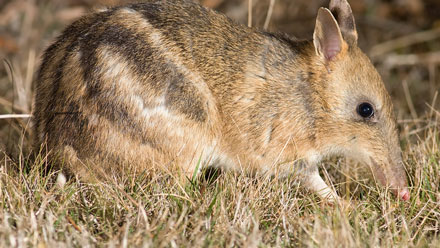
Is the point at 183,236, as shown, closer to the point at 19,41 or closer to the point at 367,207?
the point at 367,207

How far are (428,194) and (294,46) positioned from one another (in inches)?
55.0

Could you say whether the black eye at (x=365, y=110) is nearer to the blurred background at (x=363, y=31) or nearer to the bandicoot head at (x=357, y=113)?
the bandicoot head at (x=357, y=113)

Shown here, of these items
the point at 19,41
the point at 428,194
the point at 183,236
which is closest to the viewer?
the point at 183,236

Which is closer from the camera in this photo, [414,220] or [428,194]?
[414,220]

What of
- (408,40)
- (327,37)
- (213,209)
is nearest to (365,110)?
(327,37)

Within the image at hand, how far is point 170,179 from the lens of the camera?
3.98 m

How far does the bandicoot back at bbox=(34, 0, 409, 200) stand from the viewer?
12.7ft

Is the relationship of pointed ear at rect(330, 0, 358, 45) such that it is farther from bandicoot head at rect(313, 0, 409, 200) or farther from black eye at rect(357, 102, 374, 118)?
black eye at rect(357, 102, 374, 118)

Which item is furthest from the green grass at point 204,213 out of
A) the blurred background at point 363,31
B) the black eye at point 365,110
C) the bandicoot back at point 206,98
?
the blurred background at point 363,31

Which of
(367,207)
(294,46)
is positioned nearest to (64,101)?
(294,46)

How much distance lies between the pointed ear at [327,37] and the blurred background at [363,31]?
6.49 ft

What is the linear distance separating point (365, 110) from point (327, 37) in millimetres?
566

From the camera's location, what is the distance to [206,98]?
162 inches

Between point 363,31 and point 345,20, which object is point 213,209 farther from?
point 363,31
